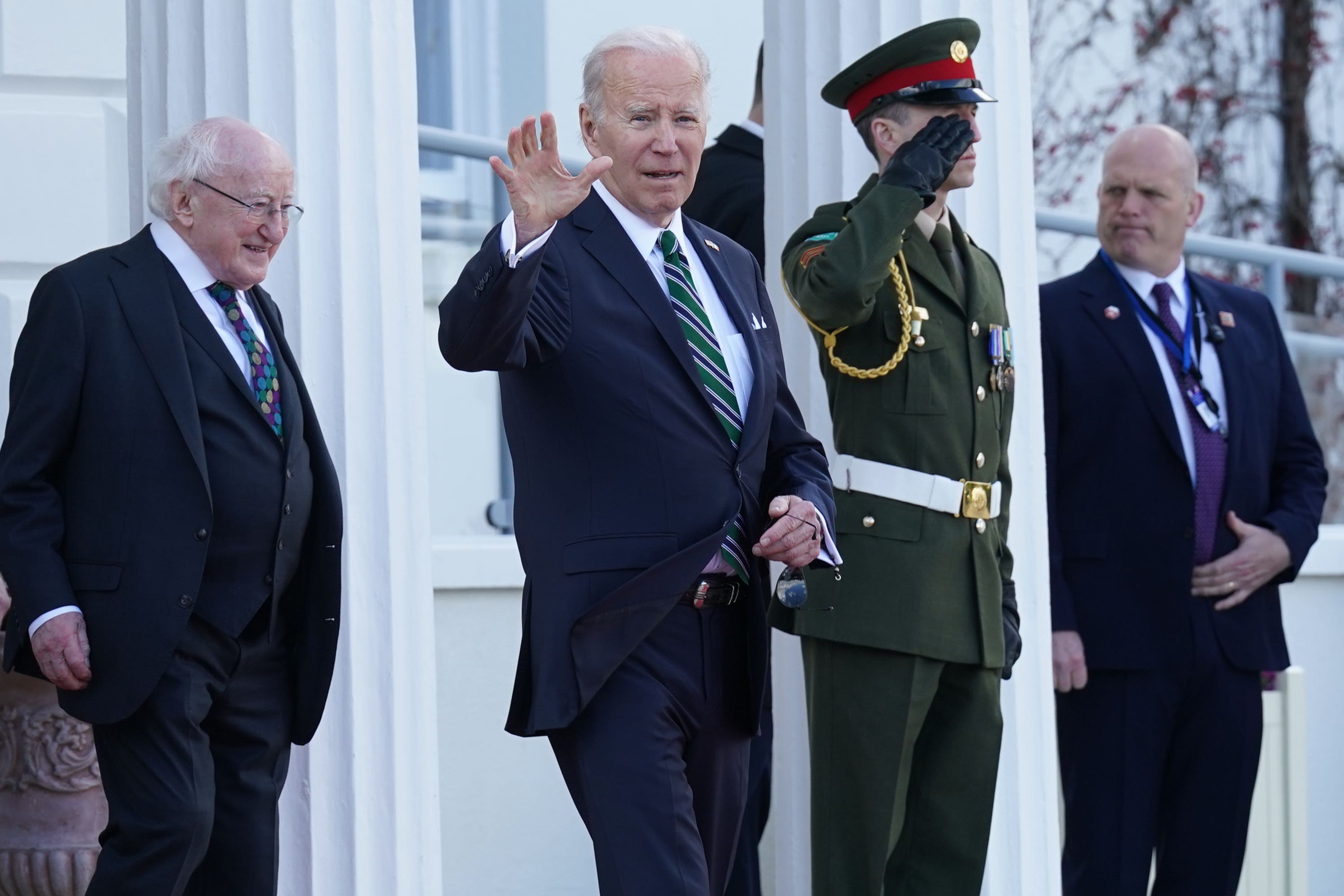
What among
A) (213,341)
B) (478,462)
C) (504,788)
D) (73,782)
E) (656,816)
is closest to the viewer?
(656,816)

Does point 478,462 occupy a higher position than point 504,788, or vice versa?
point 478,462

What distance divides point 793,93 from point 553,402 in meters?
1.59

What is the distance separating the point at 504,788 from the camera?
588cm

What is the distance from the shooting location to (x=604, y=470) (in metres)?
3.48

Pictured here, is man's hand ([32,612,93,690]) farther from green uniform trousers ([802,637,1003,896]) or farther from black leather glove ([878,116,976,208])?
black leather glove ([878,116,976,208])

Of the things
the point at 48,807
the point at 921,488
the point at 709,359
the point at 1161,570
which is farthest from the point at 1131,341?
the point at 48,807

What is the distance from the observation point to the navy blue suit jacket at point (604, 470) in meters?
3.42

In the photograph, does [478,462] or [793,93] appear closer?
[793,93]

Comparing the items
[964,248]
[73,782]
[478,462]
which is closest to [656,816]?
[964,248]

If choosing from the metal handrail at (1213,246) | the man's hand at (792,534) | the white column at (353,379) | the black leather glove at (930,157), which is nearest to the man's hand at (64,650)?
the white column at (353,379)

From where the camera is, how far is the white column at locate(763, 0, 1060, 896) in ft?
15.1

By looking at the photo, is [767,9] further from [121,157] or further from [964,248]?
[121,157]

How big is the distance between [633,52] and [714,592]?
89cm

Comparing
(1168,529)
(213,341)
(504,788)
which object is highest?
(213,341)
